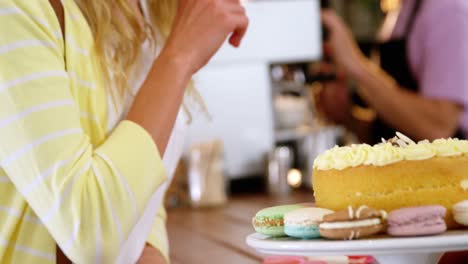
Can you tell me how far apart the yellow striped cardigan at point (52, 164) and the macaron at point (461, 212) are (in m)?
0.32

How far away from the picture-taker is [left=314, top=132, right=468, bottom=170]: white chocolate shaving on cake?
676mm

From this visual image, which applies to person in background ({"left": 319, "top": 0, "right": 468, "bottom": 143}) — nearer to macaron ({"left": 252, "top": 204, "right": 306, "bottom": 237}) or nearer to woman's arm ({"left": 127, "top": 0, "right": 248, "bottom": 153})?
woman's arm ({"left": 127, "top": 0, "right": 248, "bottom": 153})

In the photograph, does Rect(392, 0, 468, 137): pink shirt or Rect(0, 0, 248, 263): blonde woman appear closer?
Rect(0, 0, 248, 263): blonde woman

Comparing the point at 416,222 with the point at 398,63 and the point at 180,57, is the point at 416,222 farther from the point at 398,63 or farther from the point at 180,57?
the point at 398,63

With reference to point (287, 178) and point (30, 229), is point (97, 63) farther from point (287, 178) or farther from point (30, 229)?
point (287, 178)

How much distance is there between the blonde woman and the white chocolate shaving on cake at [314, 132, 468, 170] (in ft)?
0.70

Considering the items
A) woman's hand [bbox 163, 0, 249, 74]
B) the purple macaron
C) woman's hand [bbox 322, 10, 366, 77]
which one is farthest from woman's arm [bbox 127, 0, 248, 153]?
woman's hand [bbox 322, 10, 366, 77]

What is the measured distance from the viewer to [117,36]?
3.36 ft

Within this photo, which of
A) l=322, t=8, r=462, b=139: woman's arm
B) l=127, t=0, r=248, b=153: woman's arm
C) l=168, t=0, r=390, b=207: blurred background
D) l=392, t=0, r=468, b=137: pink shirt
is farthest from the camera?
l=168, t=0, r=390, b=207: blurred background

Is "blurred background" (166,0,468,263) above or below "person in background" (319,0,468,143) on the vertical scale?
below

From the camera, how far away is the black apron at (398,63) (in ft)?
8.27

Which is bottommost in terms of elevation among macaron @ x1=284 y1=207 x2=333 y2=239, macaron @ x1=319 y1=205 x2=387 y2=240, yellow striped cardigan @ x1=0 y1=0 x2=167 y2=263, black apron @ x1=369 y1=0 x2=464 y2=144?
black apron @ x1=369 y1=0 x2=464 y2=144

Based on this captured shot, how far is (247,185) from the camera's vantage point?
3.00m

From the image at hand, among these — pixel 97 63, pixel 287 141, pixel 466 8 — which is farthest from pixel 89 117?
pixel 287 141
